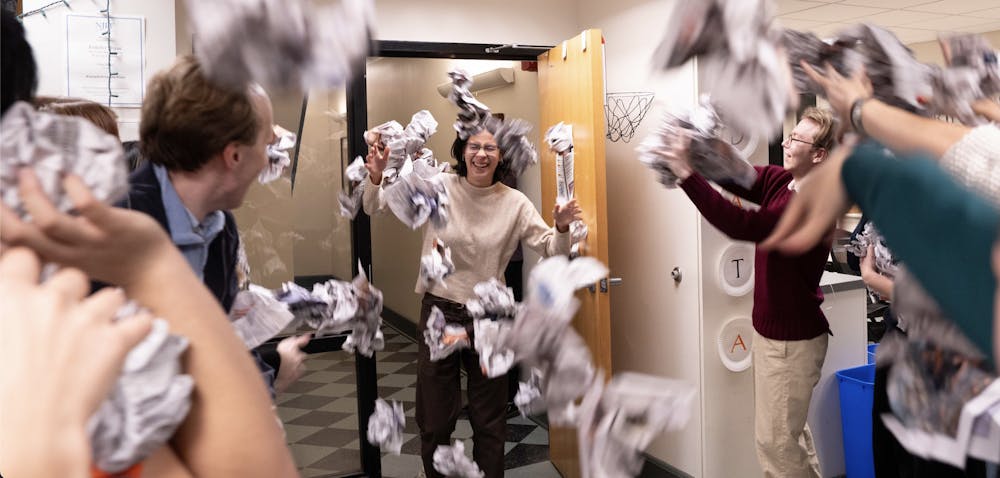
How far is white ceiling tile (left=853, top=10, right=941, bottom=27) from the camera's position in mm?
6184

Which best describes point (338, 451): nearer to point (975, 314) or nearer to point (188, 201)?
point (188, 201)

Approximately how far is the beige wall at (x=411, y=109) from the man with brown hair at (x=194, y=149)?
3.16 metres

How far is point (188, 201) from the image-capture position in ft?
3.72

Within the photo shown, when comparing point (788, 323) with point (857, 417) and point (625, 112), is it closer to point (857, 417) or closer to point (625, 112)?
point (857, 417)

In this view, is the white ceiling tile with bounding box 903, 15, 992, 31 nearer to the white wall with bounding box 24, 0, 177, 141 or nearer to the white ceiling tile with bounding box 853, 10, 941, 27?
the white ceiling tile with bounding box 853, 10, 941, 27

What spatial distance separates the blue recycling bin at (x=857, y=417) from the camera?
3.18 metres

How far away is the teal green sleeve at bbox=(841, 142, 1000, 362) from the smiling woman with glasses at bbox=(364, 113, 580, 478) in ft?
7.13

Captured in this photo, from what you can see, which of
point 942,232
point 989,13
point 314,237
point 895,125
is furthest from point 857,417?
point 989,13

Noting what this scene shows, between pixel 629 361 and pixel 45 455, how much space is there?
134 inches

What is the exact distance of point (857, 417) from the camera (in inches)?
127

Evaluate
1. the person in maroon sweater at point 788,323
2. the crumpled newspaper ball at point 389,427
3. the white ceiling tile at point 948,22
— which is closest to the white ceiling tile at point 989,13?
the white ceiling tile at point 948,22

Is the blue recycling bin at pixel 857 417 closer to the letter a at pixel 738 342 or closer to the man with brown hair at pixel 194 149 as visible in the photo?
the letter a at pixel 738 342

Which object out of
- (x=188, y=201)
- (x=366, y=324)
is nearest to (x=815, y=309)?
(x=366, y=324)

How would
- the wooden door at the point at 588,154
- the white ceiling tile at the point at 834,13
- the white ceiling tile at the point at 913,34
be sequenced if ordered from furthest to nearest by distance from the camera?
the white ceiling tile at the point at 913,34 < the white ceiling tile at the point at 834,13 < the wooden door at the point at 588,154
